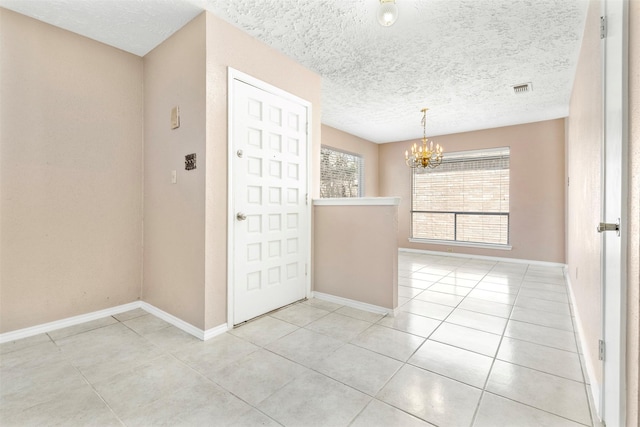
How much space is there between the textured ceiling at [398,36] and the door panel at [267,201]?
573mm

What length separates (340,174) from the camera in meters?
6.11

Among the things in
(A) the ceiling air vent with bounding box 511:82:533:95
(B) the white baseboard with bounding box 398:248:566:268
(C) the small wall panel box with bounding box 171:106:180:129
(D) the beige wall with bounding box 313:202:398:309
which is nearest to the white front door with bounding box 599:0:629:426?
(D) the beige wall with bounding box 313:202:398:309

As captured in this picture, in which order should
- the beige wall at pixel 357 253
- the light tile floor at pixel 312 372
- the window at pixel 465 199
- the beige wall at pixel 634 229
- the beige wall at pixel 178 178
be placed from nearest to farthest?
the beige wall at pixel 634 229 → the light tile floor at pixel 312 372 → the beige wall at pixel 178 178 → the beige wall at pixel 357 253 → the window at pixel 465 199

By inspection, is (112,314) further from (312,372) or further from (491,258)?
(491,258)

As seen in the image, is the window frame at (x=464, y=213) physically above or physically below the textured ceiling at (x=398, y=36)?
below

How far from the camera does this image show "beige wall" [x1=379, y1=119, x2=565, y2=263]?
5.01 metres

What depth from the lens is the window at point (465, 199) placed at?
5605 millimetres

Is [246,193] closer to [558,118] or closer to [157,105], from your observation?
[157,105]

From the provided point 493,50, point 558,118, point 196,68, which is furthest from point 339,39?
point 558,118

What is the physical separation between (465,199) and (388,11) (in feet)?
15.6

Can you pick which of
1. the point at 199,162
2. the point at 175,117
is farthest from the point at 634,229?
the point at 175,117

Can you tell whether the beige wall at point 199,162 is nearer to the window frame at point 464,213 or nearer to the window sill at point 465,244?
the window frame at point 464,213

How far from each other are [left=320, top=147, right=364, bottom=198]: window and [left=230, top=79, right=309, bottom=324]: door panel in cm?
242

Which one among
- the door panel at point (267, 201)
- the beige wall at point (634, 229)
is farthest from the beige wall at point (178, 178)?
the beige wall at point (634, 229)
